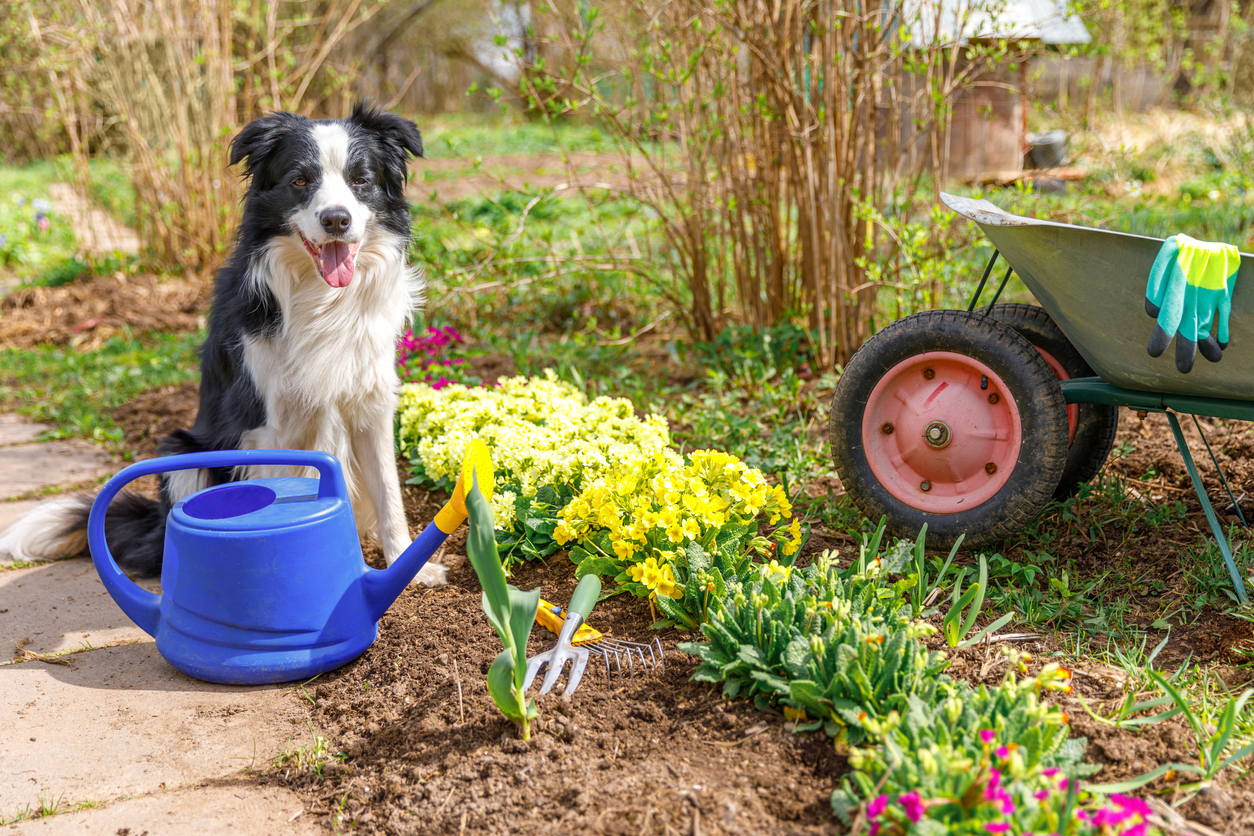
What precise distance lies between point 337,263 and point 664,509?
114 cm

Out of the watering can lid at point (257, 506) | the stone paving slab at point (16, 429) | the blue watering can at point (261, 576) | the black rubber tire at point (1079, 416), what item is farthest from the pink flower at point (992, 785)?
the stone paving slab at point (16, 429)

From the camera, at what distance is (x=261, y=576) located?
1.94 meters

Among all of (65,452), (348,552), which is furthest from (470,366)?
(348,552)

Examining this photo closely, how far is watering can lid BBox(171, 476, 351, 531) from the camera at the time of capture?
194 centimetres

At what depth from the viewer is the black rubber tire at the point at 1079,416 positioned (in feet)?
8.64

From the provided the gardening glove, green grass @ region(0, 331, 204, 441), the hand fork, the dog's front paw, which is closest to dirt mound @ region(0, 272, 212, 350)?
green grass @ region(0, 331, 204, 441)

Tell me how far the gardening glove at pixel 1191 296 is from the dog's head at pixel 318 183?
203 cm

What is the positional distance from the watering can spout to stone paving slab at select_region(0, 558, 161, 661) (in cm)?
75

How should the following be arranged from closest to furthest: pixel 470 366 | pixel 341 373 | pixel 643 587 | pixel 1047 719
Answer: pixel 1047 719 < pixel 643 587 < pixel 341 373 < pixel 470 366

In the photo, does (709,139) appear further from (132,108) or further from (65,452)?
(132,108)

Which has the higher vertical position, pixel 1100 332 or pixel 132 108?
pixel 132 108

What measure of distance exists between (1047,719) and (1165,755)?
0.34m

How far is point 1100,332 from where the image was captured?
86.4 inches

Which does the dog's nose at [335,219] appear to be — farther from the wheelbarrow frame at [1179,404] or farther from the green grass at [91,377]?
the green grass at [91,377]
